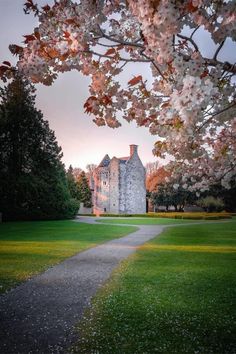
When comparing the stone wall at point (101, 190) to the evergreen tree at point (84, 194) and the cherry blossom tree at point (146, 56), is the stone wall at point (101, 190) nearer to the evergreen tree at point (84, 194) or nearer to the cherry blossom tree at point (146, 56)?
the evergreen tree at point (84, 194)

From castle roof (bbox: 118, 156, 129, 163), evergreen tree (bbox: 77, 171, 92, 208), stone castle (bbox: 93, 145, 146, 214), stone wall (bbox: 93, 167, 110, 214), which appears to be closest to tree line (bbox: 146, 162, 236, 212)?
stone castle (bbox: 93, 145, 146, 214)

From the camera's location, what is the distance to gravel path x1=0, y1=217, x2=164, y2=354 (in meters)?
4.50

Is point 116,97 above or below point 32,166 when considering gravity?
below

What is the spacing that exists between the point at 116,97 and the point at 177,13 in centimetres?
213

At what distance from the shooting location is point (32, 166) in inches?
1436

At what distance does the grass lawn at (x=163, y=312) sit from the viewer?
4551 mm

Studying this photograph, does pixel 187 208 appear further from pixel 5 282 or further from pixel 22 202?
pixel 5 282

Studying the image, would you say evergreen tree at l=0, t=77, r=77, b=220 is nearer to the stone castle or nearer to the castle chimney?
the stone castle

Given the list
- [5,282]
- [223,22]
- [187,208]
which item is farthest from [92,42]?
[187,208]

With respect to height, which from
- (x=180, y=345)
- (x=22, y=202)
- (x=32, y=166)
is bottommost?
A: (x=180, y=345)

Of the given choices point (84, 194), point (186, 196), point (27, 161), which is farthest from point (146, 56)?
point (84, 194)

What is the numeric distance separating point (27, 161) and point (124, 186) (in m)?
22.1

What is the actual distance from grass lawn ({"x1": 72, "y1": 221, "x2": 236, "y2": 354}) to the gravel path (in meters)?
0.27

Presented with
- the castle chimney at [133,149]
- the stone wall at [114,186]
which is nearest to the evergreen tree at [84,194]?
the stone wall at [114,186]
